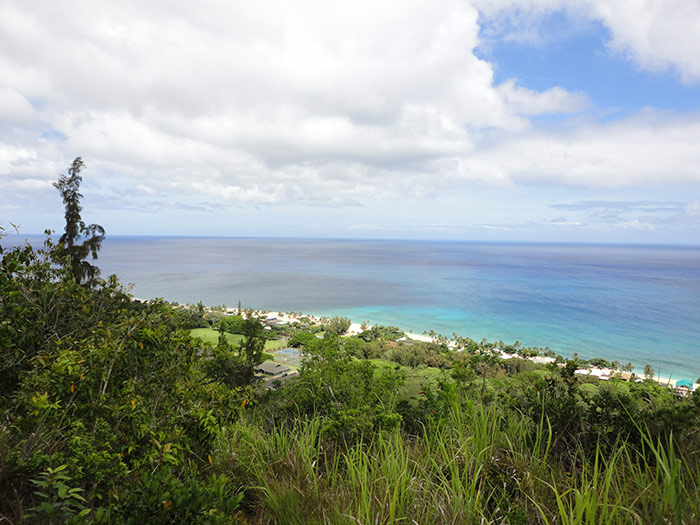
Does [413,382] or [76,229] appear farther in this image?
[76,229]

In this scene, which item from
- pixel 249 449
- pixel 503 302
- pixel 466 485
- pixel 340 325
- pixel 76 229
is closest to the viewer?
pixel 466 485

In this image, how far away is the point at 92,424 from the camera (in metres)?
2.24

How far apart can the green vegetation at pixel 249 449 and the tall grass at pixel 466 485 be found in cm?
1

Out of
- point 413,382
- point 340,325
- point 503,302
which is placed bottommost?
point 503,302

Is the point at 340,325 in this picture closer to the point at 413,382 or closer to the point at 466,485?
the point at 413,382

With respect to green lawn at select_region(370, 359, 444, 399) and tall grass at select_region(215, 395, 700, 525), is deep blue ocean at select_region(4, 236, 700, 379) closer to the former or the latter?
green lawn at select_region(370, 359, 444, 399)

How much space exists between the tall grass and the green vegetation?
1cm

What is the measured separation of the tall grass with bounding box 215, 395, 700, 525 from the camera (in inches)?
72.6

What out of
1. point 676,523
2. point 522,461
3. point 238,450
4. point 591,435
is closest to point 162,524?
point 238,450

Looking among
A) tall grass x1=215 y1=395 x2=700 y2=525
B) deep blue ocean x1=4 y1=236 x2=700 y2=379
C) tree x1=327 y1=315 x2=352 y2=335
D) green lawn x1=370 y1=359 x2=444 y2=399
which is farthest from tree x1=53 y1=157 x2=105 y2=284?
deep blue ocean x1=4 y1=236 x2=700 y2=379

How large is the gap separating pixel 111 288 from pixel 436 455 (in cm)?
399

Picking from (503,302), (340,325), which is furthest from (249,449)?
(503,302)

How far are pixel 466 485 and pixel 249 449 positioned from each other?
1.71 meters

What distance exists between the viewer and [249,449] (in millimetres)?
2902
